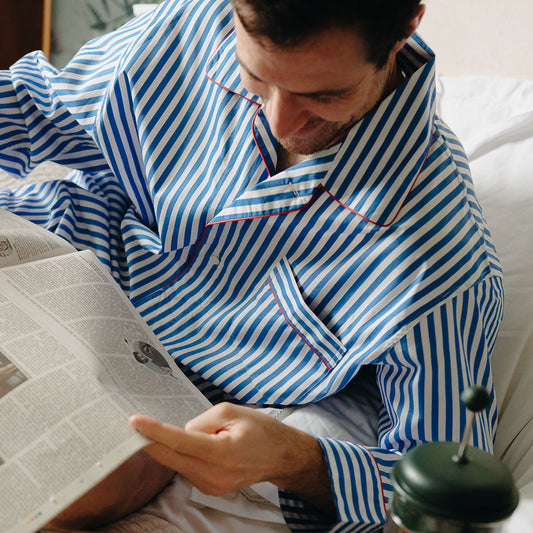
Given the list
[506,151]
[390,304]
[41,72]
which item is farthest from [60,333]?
[506,151]

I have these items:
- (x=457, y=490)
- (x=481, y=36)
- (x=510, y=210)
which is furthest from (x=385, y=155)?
(x=481, y=36)

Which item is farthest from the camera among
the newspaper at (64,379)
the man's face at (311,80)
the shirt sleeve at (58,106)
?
the shirt sleeve at (58,106)

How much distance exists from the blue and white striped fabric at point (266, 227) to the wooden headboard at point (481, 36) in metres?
0.57

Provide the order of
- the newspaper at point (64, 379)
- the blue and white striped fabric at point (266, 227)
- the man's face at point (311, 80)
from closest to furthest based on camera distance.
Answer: the newspaper at point (64, 379), the man's face at point (311, 80), the blue and white striped fabric at point (266, 227)

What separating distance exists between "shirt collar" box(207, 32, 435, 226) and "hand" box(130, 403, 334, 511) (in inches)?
11.8

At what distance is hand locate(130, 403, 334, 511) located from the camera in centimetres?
59

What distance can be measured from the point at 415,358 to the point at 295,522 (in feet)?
0.78

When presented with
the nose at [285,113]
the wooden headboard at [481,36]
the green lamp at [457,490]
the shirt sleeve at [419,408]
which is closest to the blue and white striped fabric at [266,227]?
the shirt sleeve at [419,408]

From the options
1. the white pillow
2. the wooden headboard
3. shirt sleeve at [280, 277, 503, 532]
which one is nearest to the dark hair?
shirt sleeve at [280, 277, 503, 532]

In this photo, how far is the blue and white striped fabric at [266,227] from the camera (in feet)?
2.57

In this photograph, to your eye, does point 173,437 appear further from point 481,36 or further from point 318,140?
point 481,36

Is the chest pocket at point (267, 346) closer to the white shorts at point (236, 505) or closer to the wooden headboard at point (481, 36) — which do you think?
the white shorts at point (236, 505)

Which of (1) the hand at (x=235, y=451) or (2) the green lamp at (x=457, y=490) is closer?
Result: (2) the green lamp at (x=457, y=490)

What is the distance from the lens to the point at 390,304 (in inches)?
32.2
